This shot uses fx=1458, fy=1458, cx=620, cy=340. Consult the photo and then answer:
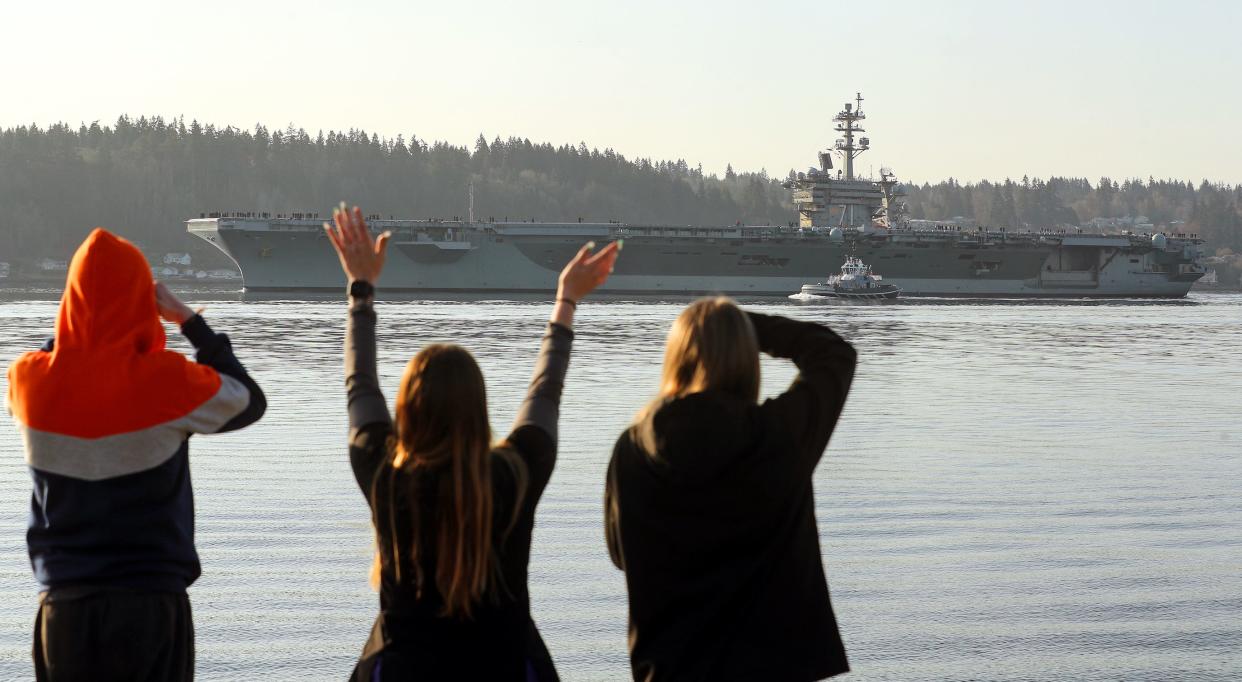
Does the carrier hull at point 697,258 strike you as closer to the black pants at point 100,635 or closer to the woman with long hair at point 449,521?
the black pants at point 100,635

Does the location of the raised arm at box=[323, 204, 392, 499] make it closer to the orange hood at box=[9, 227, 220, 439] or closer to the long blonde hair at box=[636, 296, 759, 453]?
the orange hood at box=[9, 227, 220, 439]

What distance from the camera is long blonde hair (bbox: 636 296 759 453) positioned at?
279cm

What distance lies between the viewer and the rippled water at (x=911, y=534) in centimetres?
515

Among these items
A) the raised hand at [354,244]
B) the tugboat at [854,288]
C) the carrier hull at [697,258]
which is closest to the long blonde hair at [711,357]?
the raised hand at [354,244]

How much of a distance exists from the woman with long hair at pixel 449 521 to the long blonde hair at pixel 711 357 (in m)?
0.30

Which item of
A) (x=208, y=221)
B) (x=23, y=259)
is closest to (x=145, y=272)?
(x=208, y=221)

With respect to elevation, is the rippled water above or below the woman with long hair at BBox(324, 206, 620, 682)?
below

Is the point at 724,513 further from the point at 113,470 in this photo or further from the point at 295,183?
the point at 295,183

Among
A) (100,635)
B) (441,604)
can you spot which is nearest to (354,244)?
(441,604)

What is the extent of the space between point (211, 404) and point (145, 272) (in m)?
0.31

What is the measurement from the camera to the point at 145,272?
2.86 metres

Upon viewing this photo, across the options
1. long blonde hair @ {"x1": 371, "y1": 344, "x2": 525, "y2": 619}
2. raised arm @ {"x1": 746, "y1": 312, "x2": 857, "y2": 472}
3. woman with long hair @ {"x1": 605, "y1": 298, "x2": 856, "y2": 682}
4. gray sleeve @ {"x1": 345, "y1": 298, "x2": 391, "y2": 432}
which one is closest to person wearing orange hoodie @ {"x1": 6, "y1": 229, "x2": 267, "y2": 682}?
gray sleeve @ {"x1": 345, "y1": 298, "x2": 391, "y2": 432}

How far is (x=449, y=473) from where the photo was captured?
A: 2695 millimetres

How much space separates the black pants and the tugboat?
56248 millimetres
